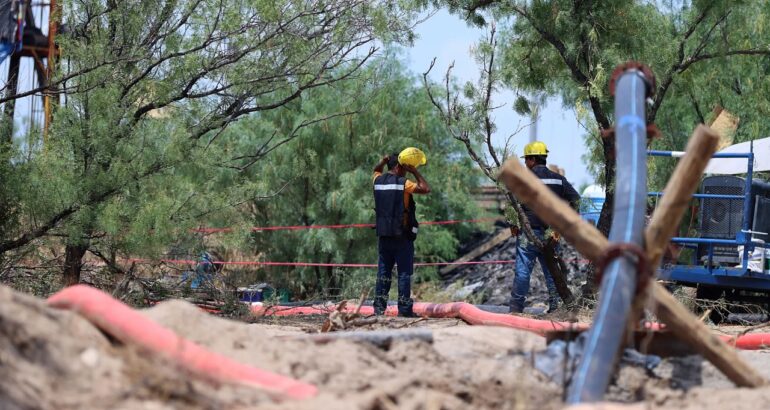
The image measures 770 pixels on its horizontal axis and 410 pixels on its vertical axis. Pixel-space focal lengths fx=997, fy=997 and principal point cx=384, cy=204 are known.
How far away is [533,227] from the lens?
1202 centimetres

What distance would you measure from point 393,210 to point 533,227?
1871 mm

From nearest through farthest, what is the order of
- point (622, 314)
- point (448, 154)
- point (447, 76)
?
point (622, 314) → point (447, 76) → point (448, 154)

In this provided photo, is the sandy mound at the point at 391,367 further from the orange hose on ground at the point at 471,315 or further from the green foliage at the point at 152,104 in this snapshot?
the green foliage at the point at 152,104

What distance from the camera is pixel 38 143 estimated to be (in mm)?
10734

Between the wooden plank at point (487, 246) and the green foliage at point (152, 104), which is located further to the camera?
the wooden plank at point (487, 246)

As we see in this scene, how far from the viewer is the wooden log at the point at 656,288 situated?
5.42m

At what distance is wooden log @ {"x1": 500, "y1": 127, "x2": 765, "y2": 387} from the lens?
5.42m

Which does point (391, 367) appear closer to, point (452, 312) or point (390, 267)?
point (452, 312)

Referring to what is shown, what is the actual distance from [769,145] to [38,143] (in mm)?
9458

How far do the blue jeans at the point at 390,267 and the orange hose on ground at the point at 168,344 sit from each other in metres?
6.61

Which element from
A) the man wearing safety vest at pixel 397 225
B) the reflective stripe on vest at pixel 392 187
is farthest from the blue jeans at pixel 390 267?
the reflective stripe on vest at pixel 392 187

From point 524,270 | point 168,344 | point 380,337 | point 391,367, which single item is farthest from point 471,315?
point 168,344

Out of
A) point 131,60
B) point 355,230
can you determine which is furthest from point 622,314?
point 355,230

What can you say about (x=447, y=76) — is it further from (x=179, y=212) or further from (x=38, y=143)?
(x=38, y=143)
